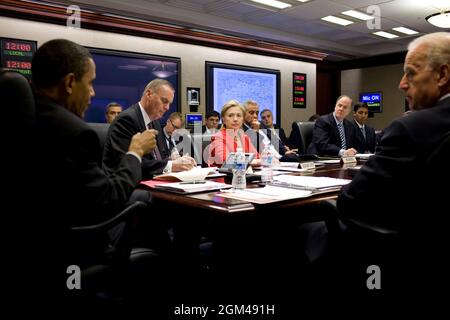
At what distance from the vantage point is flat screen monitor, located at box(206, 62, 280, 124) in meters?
6.79

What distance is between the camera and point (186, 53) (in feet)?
21.2

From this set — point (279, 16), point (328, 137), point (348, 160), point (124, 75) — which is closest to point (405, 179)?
point (348, 160)

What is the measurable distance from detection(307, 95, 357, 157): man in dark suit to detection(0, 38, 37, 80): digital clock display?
11.4 feet

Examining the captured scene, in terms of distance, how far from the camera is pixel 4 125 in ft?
3.84

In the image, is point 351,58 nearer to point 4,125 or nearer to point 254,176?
point 254,176

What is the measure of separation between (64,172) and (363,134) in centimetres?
428

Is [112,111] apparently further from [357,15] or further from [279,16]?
[357,15]

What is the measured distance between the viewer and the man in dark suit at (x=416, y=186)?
124 centimetres

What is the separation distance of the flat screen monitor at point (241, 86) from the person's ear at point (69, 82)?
5.38m

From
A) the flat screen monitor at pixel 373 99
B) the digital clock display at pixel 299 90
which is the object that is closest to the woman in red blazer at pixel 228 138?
the digital clock display at pixel 299 90

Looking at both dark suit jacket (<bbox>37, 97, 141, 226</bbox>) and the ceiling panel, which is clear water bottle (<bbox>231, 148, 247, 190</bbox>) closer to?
dark suit jacket (<bbox>37, 97, 141, 226</bbox>)

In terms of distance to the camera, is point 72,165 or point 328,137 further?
point 328,137
